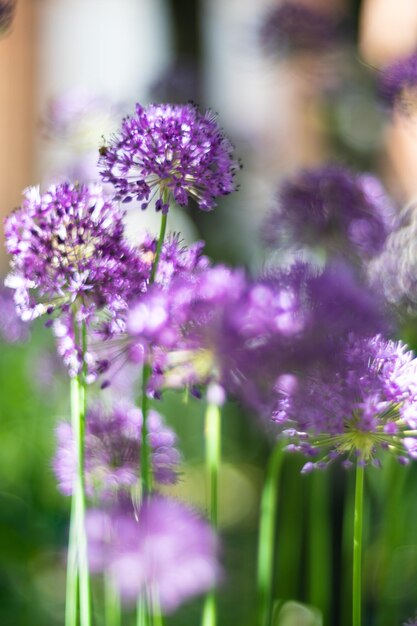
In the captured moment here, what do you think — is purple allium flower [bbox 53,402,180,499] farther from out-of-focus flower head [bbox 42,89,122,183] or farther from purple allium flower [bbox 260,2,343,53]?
purple allium flower [bbox 260,2,343,53]

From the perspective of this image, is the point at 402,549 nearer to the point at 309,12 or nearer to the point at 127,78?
the point at 309,12

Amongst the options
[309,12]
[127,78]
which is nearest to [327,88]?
[309,12]

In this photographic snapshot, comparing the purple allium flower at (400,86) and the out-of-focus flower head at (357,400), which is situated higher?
the purple allium flower at (400,86)

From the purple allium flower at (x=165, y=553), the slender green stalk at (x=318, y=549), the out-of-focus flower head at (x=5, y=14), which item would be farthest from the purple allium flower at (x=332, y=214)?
the purple allium flower at (x=165, y=553)

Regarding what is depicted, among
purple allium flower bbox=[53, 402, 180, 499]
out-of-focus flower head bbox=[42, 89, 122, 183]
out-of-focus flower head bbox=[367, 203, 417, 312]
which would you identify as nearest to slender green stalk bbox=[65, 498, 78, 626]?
purple allium flower bbox=[53, 402, 180, 499]

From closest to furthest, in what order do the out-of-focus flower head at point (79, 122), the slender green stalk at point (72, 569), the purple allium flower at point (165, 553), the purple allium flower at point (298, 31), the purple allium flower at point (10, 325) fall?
the purple allium flower at point (165, 553), the slender green stalk at point (72, 569), the purple allium flower at point (10, 325), the out-of-focus flower head at point (79, 122), the purple allium flower at point (298, 31)

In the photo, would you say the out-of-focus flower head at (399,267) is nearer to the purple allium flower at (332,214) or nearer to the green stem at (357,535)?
the purple allium flower at (332,214)
